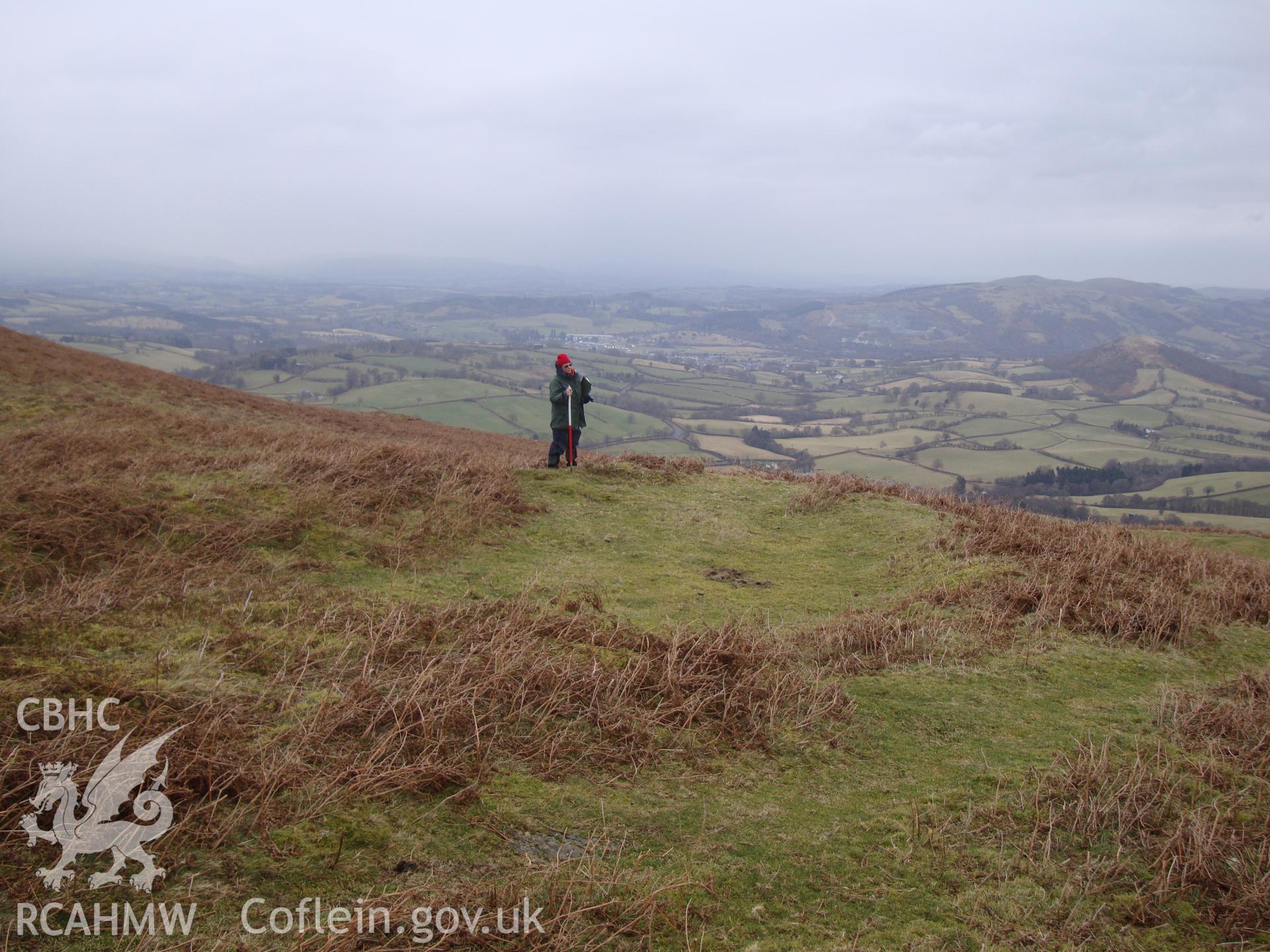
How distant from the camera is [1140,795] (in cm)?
456

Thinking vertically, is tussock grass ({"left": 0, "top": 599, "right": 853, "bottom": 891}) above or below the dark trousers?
below

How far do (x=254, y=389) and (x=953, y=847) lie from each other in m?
64.1

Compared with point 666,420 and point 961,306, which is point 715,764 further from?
point 961,306

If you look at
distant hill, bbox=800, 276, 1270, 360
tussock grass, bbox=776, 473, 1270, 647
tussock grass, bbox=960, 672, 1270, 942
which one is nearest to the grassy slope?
tussock grass, bbox=960, 672, 1270, 942

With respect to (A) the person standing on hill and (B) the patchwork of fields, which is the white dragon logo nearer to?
(A) the person standing on hill

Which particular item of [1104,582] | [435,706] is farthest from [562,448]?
[435,706]

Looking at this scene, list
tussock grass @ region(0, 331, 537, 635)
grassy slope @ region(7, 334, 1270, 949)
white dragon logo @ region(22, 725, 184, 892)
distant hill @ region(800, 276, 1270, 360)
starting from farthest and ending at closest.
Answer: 1. distant hill @ region(800, 276, 1270, 360)
2. tussock grass @ region(0, 331, 537, 635)
3. grassy slope @ region(7, 334, 1270, 949)
4. white dragon logo @ region(22, 725, 184, 892)

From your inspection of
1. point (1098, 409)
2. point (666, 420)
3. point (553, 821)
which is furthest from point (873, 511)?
point (1098, 409)

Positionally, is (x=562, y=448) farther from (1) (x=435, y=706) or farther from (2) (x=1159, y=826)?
(2) (x=1159, y=826)

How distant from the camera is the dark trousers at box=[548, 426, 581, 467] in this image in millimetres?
14406

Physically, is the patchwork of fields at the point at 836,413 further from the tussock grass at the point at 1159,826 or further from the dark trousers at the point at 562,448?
the tussock grass at the point at 1159,826

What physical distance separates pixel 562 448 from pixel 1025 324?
186191mm

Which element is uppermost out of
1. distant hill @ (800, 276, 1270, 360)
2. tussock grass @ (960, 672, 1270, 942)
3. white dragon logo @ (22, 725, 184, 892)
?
distant hill @ (800, 276, 1270, 360)

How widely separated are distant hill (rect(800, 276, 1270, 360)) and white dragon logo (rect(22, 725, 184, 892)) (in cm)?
15062
